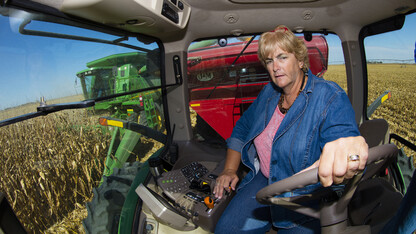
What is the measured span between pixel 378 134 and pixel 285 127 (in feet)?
2.51

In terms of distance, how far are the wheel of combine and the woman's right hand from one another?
80cm

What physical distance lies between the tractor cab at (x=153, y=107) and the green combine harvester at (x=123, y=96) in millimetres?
11

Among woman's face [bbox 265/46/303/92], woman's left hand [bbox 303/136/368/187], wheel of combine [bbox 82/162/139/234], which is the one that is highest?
woman's face [bbox 265/46/303/92]

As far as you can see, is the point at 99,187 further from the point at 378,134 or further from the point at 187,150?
the point at 378,134

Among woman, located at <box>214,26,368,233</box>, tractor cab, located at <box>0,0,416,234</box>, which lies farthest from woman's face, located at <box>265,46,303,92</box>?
tractor cab, located at <box>0,0,416,234</box>

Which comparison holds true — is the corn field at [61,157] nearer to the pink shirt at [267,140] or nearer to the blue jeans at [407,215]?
the pink shirt at [267,140]

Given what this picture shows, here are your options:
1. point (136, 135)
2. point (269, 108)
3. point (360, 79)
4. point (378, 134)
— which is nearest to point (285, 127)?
point (269, 108)

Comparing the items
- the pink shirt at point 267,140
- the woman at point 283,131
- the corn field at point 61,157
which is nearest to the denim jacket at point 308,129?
the woman at point 283,131

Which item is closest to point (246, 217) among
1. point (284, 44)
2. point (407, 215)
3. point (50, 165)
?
point (407, 215)

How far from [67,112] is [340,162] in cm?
145

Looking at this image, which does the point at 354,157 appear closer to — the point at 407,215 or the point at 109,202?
the point at 407,215

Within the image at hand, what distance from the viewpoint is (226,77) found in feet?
10.3

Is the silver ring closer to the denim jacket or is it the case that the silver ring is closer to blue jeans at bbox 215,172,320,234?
the denim jacket

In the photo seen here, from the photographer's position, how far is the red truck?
2789 mm
